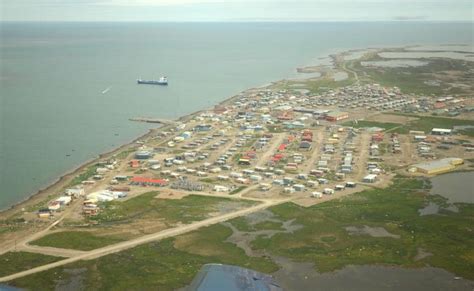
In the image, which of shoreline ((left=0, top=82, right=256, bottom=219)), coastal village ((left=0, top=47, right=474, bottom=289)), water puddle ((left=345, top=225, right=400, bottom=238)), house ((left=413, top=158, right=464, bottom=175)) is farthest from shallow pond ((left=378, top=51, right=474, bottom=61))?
water puddle ((left=345, top=225, right=400, bottom=238))

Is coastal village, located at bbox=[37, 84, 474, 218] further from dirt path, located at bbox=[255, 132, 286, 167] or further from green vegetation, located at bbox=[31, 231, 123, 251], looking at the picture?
green vegetation, located at bbox=[31, 231, 123, 251]

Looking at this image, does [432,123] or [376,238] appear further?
[432,123]

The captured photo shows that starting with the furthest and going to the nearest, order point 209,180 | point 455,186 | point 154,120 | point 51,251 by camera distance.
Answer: point 154,120 → point 209,180 → point 455,186 → point 51,251

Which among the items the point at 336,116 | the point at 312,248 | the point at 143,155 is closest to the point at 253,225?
the point at 312,248

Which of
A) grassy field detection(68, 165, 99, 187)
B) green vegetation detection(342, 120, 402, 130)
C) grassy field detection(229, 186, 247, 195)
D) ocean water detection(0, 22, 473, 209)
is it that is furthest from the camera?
green vegetation detection(342, 120, 402, 130)

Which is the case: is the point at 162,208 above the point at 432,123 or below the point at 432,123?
below

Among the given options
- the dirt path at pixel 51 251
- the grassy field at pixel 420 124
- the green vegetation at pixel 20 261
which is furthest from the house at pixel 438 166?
the green vegetation at pixel 20 261

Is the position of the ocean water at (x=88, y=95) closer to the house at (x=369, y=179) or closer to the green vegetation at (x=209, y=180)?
the green vegetation at (x=209, y=180)

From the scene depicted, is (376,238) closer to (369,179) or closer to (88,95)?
(369,179)
